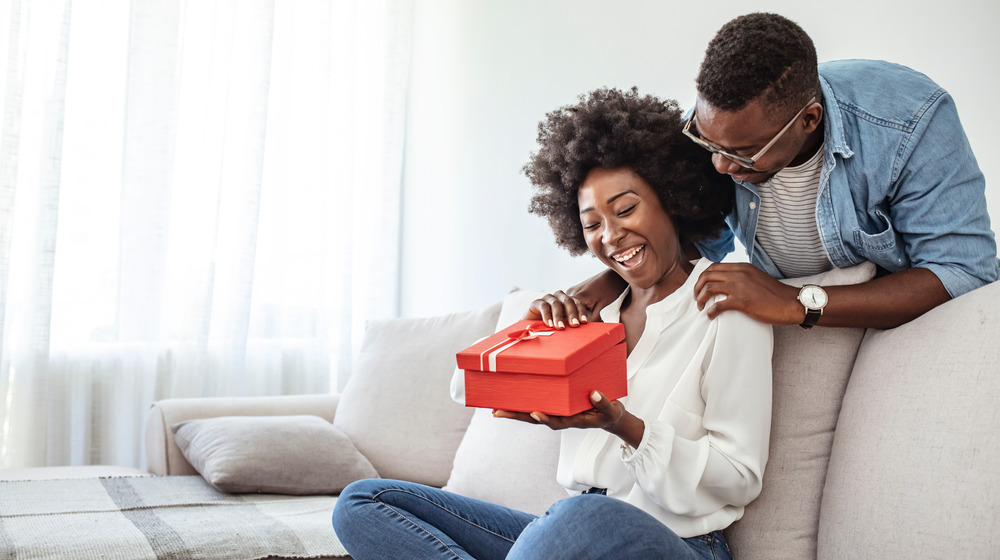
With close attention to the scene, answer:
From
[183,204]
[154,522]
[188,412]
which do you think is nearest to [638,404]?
[154,522]

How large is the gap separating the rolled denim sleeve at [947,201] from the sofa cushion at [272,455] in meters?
1.52

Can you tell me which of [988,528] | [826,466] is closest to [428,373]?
[826,466]

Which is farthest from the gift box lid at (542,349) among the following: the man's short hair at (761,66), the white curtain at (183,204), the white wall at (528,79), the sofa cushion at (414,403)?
the white curtain at (183,204)

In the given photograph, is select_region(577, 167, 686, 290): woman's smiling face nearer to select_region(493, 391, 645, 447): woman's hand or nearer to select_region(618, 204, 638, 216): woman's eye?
select_region(618, 204, 638, 216): woman's eye

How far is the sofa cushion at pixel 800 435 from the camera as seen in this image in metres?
1.23

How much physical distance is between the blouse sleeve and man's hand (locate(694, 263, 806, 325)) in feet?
0.07

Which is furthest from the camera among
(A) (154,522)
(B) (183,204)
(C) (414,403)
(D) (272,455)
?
(B) (183,204)

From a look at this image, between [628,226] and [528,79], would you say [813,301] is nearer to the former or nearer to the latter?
[628,226]

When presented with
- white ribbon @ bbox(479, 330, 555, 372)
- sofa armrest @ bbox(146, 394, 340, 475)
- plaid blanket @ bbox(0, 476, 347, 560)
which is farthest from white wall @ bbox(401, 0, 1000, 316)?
plaid blanket @ bbox(0, 476, 347, 560)

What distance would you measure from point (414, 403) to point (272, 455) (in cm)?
42

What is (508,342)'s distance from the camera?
122cm

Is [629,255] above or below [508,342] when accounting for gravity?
above

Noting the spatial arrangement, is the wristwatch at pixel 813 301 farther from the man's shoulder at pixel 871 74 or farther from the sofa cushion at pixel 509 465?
the sofa cushion at pixel 509 465

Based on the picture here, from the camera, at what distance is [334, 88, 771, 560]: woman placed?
1.10m
